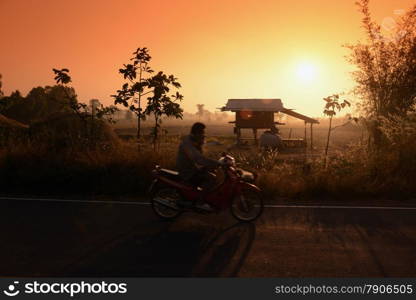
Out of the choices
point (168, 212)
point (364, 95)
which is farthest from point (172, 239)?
point (364, 95)

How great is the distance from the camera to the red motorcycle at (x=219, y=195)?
319 inches

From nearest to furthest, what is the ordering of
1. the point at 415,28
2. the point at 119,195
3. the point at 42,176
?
the point at 119,195 < the point at 42,176 < the point at 415,28

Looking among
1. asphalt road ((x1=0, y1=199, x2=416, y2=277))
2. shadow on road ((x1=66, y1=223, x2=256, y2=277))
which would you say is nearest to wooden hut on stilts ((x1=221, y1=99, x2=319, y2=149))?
asphalt road ((x1=0, y1=199, x2=416, y2=277))

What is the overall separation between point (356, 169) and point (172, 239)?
23.3 ft

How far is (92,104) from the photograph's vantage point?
1462 cm

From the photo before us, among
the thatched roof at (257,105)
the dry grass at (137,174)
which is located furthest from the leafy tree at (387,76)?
the thatched roof at (257,105)

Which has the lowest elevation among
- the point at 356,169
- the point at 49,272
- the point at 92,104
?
the point at 49,272

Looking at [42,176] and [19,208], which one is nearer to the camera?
Answer: [19,208]

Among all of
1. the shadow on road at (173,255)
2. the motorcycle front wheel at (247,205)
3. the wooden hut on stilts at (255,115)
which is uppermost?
the wooden hut on stilts at (255,115)

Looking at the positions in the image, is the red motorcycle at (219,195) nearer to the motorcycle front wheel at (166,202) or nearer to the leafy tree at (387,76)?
the motorcycle front wheel at (166,202)

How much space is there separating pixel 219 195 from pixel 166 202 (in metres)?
1.05

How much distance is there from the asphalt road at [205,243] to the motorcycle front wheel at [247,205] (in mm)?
213

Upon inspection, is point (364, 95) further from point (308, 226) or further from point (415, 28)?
point (308, 226)

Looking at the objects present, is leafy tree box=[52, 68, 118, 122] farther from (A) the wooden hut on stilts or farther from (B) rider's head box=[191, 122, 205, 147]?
(A) the wooden hut on stilts
